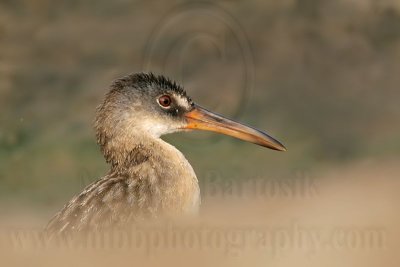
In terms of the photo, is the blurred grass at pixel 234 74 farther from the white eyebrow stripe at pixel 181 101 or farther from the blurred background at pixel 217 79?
the white eyebrow stripe at pixel 181 101

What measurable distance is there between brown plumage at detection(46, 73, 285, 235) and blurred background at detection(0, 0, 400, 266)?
3.22 meters

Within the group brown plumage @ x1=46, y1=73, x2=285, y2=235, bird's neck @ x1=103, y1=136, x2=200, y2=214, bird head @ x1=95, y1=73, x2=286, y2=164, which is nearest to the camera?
brown plumage @ x1=46, y1=73, x2=285, y2=235

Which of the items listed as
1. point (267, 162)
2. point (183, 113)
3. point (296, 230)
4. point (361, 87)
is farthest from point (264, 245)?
point (361, 87)

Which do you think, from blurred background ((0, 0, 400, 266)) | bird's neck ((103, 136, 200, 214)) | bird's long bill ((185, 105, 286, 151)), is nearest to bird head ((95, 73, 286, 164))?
Result: bird's long bill ((185, 105, 286, 151))

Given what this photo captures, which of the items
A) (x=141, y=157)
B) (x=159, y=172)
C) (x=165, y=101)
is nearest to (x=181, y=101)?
(x=165, y=101)

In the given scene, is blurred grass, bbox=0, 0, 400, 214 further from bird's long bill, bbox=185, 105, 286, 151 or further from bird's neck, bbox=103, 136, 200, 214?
bird's neck, bbox=103, 136, 200, 214

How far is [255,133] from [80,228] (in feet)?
5.97

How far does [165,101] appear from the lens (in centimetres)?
655

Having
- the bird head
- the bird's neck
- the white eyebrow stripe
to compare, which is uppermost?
the white eyebrow stripe

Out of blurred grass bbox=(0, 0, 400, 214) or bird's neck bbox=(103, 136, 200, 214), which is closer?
bird's neck bbox=(103, 136, 200, 214)

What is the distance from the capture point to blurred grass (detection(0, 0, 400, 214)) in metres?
11.8

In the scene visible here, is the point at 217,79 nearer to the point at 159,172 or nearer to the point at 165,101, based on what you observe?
the point at 165,101

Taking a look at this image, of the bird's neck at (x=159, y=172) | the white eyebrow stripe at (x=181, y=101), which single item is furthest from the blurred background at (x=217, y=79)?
the bird's neck at (x=159, y=172)

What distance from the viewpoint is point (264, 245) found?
3.43 metres
